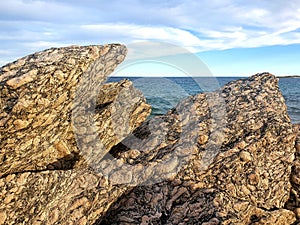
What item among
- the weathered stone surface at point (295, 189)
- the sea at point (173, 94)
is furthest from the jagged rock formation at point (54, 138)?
the weathered stone surface at point (295, 189)

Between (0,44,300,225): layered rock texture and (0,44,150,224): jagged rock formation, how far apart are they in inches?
0.7

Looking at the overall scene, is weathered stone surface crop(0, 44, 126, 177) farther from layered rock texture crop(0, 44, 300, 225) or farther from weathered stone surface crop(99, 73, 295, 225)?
weathered stone surface crop(99, 73, 295, 225)

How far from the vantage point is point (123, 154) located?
584 centimetres

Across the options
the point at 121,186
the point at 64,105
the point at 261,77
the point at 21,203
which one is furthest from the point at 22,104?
the point at 261,77

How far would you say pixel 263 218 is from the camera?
5.01 m

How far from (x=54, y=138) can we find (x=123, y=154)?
1.45 m

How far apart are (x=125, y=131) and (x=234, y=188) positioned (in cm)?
250

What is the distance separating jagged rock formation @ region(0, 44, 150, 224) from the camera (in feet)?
13.6

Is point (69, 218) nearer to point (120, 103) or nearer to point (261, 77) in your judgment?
point (120, 103)

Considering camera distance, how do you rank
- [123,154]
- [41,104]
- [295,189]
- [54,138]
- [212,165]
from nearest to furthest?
[41,104]
[54,138]
[212,165]
[123,154]
[295,189]

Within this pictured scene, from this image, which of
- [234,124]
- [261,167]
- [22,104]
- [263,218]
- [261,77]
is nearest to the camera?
[22,104]

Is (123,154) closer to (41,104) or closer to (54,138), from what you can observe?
(54,138)

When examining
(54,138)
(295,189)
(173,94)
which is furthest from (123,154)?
(173,94)

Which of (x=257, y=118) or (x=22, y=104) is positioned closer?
(x=22, y=104)
